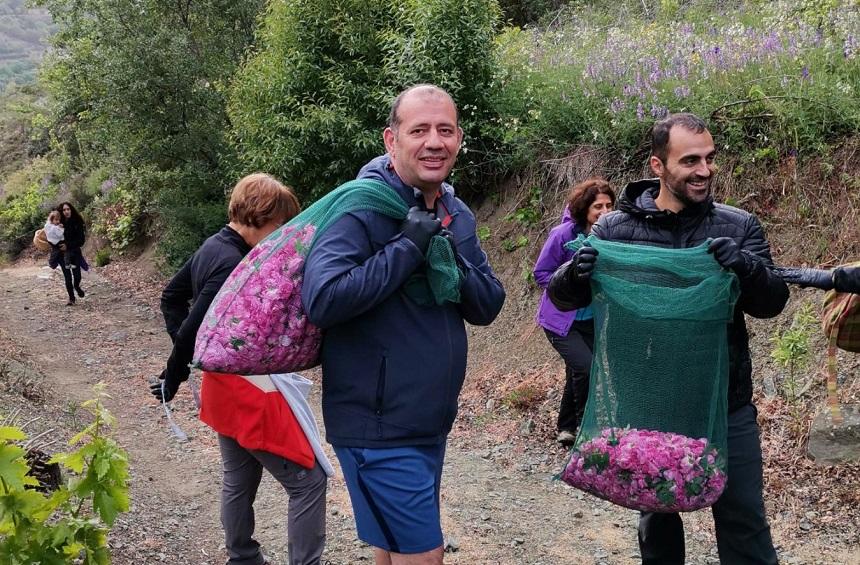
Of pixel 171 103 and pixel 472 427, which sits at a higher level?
pixel 171 103

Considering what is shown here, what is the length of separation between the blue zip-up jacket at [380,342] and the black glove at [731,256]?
0.90m

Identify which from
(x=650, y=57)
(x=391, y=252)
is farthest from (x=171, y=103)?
(x=391, y=252)

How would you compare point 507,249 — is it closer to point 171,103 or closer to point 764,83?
point 764,83

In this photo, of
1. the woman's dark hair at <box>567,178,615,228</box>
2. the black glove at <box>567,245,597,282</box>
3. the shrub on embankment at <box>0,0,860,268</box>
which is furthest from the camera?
the shrub on embankment at <box>0,0,860,268</box>

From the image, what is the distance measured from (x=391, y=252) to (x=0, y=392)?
6295 millimetres

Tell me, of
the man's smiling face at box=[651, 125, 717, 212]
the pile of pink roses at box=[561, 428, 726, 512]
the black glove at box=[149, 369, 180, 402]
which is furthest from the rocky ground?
the man's smiling face at box=[651, 125, 717, 212]

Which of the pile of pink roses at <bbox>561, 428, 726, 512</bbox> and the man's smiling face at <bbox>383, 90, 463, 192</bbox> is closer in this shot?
the man's smiling face at <bbox>383, 90, 463, 192</bbox>

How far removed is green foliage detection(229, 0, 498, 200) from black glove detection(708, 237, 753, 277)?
7.61 meters

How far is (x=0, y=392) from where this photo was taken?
25.0ft

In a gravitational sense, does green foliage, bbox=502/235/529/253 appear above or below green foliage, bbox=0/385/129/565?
below

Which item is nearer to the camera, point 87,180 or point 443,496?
point 443,496

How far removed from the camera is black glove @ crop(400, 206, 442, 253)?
2.76 metres

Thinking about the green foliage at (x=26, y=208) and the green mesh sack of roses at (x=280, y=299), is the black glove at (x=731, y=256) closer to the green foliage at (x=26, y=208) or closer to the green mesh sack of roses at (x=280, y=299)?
the green mesh sack of roses at (x=280, y=299)

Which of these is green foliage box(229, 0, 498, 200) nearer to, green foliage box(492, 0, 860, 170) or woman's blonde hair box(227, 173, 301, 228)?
green foliage box(492, 0, 860, 170)
